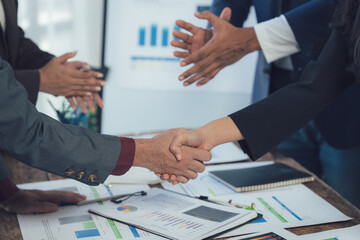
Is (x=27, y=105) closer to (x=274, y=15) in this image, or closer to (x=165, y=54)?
(x=274, y=15)

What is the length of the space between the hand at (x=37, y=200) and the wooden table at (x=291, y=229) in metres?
0.02

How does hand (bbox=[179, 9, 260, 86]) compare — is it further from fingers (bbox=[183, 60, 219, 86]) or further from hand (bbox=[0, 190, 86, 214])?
hand (bbox=[0, 190, 86, 214])

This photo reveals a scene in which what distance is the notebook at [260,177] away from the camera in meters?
1.44

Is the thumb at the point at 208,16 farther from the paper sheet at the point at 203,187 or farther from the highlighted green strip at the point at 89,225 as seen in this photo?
the highlighted green strip at the point at 89,225

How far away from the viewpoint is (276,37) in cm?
183

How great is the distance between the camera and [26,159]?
111cm

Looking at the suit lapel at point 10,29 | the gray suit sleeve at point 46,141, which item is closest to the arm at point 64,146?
the gray suit sleeve at point 46,141

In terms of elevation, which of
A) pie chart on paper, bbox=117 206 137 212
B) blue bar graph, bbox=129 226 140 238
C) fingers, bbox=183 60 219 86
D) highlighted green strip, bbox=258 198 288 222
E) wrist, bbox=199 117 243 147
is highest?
fingers, bbox=183 60 219 86

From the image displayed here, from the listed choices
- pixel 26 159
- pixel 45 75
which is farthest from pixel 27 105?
pixel 45 75

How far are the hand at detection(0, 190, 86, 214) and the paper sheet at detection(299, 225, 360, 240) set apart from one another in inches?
24.3

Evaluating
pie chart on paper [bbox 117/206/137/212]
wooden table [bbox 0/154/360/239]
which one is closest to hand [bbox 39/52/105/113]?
wooden table [bbox 0/154/360/239]

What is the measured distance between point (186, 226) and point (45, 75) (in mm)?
891

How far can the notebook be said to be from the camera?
1438 mm

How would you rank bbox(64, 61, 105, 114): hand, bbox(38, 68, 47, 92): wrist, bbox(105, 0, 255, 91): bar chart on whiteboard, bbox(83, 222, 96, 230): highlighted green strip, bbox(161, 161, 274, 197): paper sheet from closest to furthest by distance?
bbox(83, 222, 96, 230): highlighted green strip
bbox(161, 161, 274, 197): paper sheet
bbox(38, 68, 47, 92): wrist
bbox(64, 61, 105, 114): hand
bbox(105, 0, 255, 91): bar chart on whiteboard
